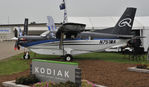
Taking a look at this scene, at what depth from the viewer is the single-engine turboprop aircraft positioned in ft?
50.7

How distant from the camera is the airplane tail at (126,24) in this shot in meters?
16.2

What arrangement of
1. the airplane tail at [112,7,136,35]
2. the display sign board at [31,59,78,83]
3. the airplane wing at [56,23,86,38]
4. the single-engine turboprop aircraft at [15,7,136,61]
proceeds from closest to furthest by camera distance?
the display sign board at [31,59,78,83] → the airplane wing at [56,23,86,38] → the single-engine turboprop aircraft at [15,7,136,61] → the airplane tail at [112,7,136,35]

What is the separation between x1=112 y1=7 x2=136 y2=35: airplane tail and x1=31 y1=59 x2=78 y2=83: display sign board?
1012 centimetres

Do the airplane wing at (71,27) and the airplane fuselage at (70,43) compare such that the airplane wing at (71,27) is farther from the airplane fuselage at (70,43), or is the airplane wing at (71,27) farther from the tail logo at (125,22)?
the tail logo at (125,22)

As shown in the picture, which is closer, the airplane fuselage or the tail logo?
the airplane fuselage

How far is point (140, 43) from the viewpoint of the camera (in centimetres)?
2066

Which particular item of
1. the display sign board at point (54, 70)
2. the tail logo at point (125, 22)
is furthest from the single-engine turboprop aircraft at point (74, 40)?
the display sign board at point (54, 70)

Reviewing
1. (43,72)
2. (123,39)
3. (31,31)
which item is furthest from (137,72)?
(31,31)

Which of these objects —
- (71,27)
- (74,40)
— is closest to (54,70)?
(71,27)

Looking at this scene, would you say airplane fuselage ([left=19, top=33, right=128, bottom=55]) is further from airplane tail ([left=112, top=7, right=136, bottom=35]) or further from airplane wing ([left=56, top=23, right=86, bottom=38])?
airplane wing ([left=56, top=23, right=86, bottom=38])

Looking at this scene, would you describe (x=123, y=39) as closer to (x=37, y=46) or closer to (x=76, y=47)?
(x=76, y=47)

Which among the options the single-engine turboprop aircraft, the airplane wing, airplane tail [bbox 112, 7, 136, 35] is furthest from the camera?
airplane tail [bbox 112, 7, 136, 35]

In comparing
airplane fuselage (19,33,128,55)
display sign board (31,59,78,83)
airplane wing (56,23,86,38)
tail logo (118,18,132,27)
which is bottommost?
display sign board (31,59,78,83)

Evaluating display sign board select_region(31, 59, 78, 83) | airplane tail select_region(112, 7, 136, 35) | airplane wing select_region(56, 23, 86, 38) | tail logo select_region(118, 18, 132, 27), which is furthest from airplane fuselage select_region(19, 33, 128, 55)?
display sign board select_region(31, 59, 78, 83)
